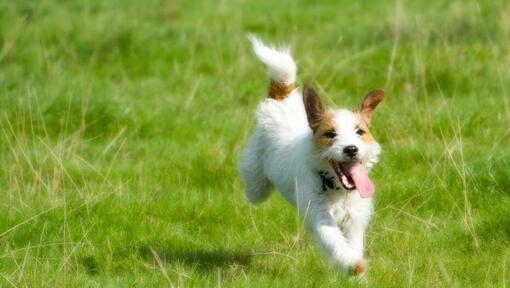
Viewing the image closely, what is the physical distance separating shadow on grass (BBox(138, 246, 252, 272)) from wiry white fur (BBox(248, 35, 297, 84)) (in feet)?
4.10

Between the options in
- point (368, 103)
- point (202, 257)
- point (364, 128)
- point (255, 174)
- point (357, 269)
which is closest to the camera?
point (357, 269)

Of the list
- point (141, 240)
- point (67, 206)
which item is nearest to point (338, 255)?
point (141, 240)

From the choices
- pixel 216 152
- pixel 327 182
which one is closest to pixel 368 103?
pixel 327 182

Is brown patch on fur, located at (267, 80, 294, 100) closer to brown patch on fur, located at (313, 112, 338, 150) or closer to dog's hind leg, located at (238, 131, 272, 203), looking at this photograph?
dog's hind leg, located at (238, 131, 272, 203)

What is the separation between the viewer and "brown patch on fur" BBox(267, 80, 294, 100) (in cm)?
693

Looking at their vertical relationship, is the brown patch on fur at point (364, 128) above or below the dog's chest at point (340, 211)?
above

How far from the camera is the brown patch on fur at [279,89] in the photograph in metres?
6.93

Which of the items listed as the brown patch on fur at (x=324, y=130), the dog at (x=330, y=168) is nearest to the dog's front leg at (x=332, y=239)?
A: the dog at (x=330, y=168)

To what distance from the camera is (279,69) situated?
6.76 metres

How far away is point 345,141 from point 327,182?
1.26ft

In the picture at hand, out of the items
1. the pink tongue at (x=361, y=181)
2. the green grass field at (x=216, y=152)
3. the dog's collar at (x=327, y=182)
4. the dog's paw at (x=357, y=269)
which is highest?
the pink tongue at (x=361, y=181)

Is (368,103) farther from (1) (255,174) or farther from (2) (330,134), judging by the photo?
(1) (255,174)

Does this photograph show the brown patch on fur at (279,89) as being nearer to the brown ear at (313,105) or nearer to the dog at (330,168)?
the dog at (330,168)

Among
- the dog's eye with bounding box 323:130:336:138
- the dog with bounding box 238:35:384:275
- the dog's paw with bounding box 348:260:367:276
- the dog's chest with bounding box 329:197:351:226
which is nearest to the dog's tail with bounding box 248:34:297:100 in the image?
the dog with bounding box 238:35:384:275
